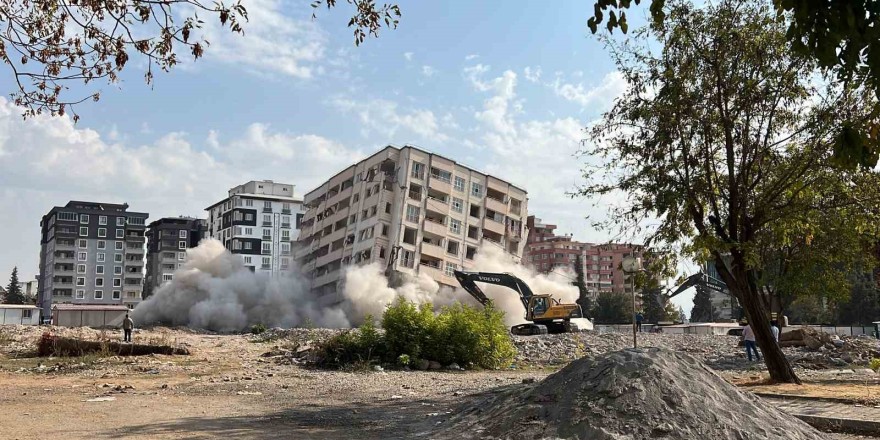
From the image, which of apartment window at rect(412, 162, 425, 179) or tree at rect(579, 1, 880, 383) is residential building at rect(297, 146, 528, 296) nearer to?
apartment window at rect(412, 162, 425, 179)

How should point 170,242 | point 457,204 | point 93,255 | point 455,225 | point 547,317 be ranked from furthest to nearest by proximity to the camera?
point 170,242 < point 93,255 < point 457,204 < point 455,225 < point 547,317

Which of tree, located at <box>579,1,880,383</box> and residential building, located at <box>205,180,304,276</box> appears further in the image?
residential building, located at <box>205,180,304,276</box>

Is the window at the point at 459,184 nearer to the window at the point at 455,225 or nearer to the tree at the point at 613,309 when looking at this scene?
the window at the point at 455,225

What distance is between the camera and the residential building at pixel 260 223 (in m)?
107

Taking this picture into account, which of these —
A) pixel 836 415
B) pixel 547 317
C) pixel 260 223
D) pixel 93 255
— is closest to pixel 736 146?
pixel 836 415

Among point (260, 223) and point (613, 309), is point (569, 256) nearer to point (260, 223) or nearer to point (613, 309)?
point (613, 309)

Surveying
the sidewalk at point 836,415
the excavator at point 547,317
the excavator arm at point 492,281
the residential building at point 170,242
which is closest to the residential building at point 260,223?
the residential building at point 170,242

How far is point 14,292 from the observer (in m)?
116

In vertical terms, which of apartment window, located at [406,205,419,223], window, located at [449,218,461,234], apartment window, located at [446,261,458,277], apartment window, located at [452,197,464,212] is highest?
apartment window, located at [452,197,464,212]

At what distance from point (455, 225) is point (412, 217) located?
5007mm

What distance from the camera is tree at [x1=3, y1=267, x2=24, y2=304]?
371 ft

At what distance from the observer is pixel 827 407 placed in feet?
34.2

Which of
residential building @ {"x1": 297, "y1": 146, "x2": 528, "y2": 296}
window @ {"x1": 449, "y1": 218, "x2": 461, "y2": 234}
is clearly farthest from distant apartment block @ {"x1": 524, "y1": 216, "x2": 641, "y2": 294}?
window @ {"x1": 449, "y1": 218, "x2": 461, "y2": 234}

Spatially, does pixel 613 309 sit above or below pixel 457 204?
below
